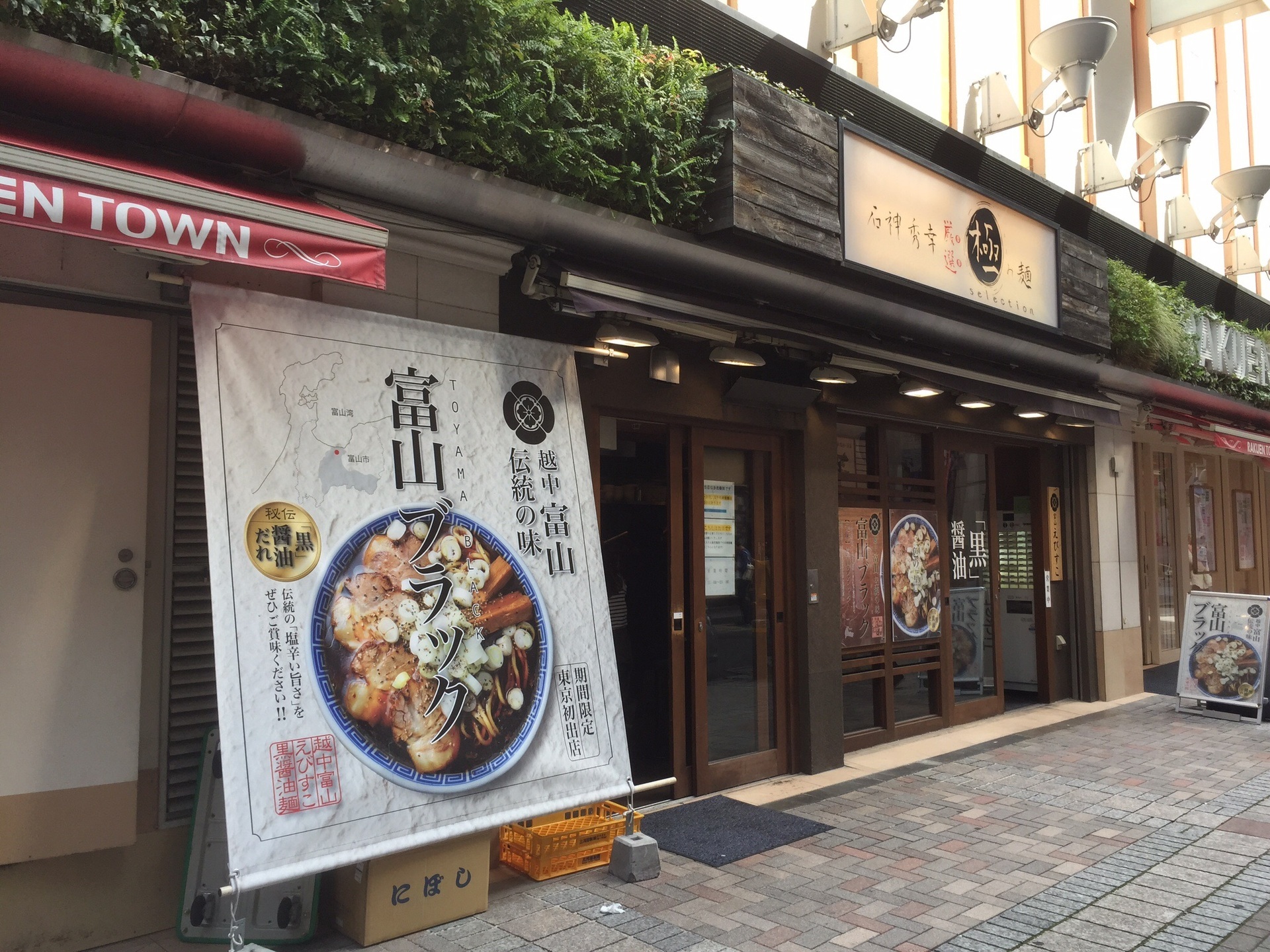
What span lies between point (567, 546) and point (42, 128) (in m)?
2.91

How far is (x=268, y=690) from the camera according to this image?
3.81 meters

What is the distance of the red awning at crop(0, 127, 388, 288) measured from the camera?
3.26 meters

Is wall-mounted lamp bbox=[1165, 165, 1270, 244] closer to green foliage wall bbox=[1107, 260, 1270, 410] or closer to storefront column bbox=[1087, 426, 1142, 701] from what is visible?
green foliage wall bbox=[1107, 260, 1270, 410]

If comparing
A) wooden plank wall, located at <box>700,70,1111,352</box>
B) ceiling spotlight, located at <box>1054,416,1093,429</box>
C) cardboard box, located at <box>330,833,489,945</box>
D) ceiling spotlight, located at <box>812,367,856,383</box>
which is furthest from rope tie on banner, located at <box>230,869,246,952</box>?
ceiling spotlight, located at <box>1054,416,1093,429</box>

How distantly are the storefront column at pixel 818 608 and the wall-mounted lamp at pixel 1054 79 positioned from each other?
3814mm

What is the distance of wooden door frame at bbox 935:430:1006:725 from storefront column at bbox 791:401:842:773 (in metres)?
1.83

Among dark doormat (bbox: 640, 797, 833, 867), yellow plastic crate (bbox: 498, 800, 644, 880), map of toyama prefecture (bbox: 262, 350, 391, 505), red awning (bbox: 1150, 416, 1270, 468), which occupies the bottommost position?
dark doormat (bbox: 640, 797, 833, 867)

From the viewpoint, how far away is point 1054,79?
9016mm

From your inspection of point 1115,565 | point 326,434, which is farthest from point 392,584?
point 1115,565

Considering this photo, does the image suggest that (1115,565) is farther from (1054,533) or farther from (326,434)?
(326,434)

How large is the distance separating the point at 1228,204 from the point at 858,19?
26.6 feet

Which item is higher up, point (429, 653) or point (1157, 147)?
point (1157, 147)

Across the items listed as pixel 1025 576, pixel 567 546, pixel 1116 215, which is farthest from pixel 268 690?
pixel 1116 215

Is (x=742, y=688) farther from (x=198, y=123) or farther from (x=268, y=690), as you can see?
(x=198, y=123)
